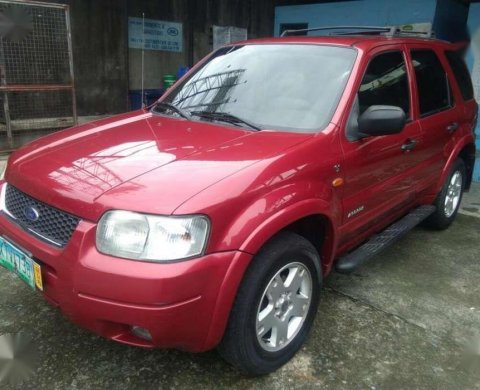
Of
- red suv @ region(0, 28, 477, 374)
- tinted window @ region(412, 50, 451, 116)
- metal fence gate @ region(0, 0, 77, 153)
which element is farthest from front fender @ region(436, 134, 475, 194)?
metal fence gate @ region(0, 0, 77, 153)

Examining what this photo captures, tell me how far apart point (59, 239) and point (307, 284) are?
1349mm

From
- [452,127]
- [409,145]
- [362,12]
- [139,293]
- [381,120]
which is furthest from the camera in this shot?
[362,12]

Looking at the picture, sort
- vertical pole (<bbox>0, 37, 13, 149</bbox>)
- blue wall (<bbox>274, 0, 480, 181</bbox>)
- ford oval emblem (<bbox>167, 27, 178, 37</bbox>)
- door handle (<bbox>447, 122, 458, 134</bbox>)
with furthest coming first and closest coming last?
ford oval emblem (<bbox>167, 27, 178, 37</bbox>)
blue wall (<bbox>274, 0, 480, 181</bbox>)
vertical pole (<bbox>0, 37, 13, 149</bbox>)
door handle (<bbox>447, 122, 458, 134</bbox>)

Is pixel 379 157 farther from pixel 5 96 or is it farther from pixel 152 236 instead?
pixel 5 96

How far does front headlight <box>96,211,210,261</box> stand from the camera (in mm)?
1938

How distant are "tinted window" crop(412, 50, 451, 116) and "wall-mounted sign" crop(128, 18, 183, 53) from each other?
656 centimetres

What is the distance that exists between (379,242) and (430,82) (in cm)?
152

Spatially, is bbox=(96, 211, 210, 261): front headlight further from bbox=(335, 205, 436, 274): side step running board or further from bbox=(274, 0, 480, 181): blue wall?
bbox=(274, 0, 480, 181): blue wall

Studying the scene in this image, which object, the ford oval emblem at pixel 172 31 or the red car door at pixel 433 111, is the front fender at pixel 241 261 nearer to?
the red car door at pixel 433 111

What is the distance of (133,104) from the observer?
9.27 m

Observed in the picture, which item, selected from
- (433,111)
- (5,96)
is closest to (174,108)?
(433,111)

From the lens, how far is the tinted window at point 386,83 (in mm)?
2990

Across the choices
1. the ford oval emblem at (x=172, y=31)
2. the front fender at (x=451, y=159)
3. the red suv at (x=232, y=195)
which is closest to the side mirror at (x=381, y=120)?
the red suv at (x=232, y=195)

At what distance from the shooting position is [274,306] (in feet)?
7.91
